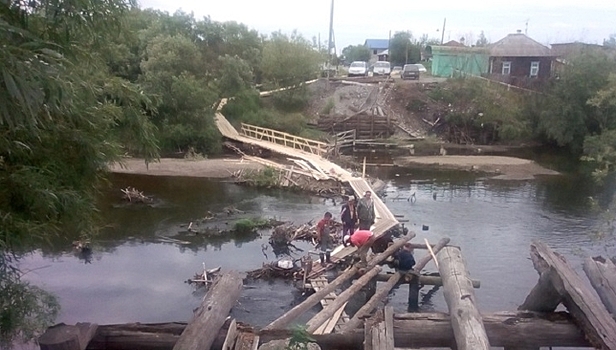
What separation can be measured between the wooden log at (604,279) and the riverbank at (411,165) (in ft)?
71.7

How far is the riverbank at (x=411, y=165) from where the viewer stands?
1085 inches

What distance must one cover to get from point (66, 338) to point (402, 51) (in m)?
57.9

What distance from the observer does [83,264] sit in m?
16.0

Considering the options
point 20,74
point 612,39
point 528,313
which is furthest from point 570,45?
point 20,74

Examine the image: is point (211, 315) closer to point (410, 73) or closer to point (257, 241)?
point (257, 241)

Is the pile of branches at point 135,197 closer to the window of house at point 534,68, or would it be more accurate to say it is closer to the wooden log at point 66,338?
the wooden log at point 66,338

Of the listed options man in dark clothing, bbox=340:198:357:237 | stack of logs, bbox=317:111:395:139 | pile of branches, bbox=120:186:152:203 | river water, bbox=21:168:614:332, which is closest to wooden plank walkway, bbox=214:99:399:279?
man in dark clothing, bbox=340:198:357:237

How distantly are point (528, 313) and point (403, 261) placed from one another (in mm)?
5978

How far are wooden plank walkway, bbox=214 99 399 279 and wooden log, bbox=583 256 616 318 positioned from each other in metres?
7.76

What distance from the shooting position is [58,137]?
6.40m

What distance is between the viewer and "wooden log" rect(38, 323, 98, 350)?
459cm

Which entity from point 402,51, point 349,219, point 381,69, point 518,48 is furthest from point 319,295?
point 402,51

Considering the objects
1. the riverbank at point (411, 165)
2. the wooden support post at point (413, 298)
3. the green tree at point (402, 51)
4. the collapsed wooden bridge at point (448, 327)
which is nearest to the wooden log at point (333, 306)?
the collapsed wooden bridge at point (448, 327)

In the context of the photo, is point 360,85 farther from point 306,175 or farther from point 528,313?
point 528,313
